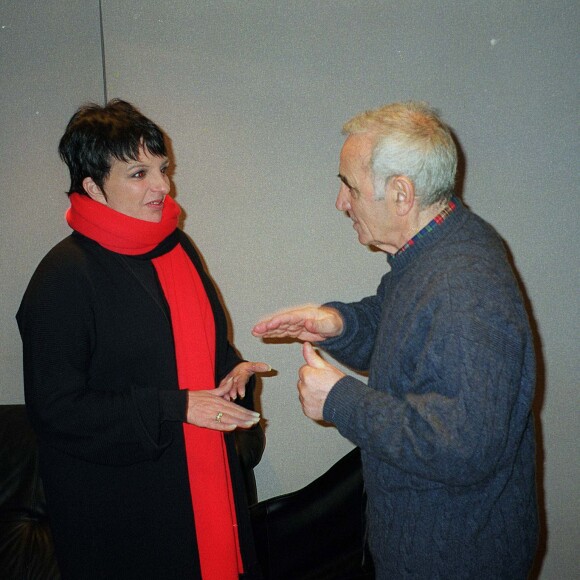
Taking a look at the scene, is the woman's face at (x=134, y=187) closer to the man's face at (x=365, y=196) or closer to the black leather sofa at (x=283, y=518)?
the man's face at (x=365, y=196)

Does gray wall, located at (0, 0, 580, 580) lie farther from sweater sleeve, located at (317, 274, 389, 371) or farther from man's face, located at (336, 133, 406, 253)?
man's face, located at (336, 133, 406, 253)

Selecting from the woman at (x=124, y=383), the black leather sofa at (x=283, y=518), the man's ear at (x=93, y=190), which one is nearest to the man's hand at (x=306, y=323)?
the woman at (x=124, y=383)

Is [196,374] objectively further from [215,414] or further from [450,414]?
[450,414]

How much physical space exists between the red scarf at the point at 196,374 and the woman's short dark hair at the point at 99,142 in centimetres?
7

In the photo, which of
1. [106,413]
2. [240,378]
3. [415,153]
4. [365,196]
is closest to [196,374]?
[240,378]

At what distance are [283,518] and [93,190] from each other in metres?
1.31

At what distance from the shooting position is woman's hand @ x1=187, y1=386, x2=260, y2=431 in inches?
53.2

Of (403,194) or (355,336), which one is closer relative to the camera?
(403,194)

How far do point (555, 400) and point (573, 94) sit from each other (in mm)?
1188

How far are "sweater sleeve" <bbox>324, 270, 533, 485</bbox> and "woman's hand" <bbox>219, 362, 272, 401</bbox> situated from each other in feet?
1.58

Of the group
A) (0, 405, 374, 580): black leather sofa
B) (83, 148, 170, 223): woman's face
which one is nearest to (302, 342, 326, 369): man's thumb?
(83, 148, 170, 223): woman's face

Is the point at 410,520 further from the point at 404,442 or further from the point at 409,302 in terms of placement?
the point at 409,302

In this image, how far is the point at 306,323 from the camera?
1479 mm

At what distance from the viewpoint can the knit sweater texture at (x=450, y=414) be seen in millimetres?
981
